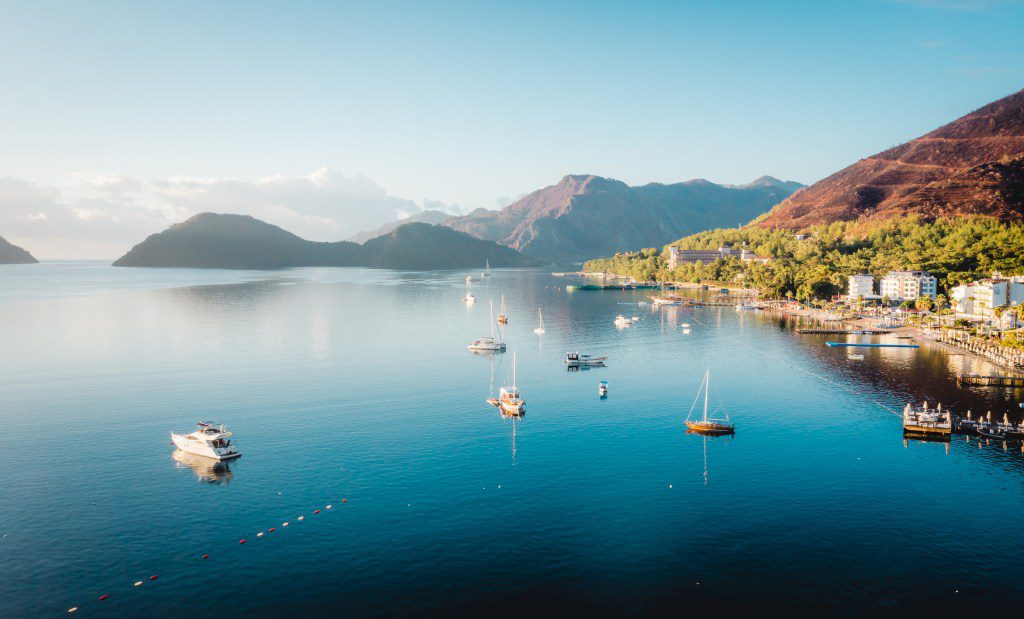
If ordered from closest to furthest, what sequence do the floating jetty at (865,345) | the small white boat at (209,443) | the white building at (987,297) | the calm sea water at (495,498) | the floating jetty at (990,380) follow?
the calm sea water at (495,498) < the small white boat at (209,443) < the floating jetty at (990,380) < the floating jetty at (865,345) < the white building at (987,297)

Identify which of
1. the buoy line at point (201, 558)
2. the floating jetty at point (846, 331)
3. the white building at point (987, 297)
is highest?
the white building at point (987, 297)

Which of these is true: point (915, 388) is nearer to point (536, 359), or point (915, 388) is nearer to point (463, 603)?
point (536, 359)

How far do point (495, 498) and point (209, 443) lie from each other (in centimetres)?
3511

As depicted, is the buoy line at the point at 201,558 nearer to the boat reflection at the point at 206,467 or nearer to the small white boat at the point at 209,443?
the boat reflection at the point at 206,467

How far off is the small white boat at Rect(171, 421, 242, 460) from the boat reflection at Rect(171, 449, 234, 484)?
509 mm

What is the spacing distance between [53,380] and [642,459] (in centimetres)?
10720

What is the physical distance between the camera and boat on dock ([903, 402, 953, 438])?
7712 cm

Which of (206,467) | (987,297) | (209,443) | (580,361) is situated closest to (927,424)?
(580,361)

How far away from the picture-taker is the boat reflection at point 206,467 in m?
63.7

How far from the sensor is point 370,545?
165 ft

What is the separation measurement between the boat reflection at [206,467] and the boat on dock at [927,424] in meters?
84.8

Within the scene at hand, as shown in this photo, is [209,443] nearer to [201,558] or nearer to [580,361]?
[201,558]

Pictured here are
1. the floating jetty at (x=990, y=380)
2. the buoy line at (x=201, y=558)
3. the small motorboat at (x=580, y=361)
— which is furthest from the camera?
the small motorboat at (x=580, y=361)

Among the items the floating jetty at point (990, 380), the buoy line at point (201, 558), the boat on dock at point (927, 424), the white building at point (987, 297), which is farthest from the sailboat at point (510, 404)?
the white building at point (987, 297)
